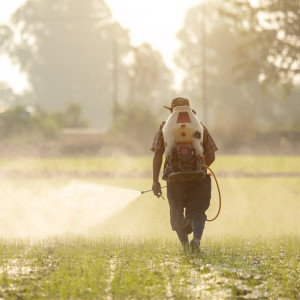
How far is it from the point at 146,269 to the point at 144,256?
852 mm

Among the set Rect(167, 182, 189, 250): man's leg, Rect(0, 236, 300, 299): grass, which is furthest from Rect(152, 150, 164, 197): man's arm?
Rect(0, 236, 300, 299): grass

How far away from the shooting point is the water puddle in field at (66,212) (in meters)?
10.3

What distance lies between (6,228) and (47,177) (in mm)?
13159

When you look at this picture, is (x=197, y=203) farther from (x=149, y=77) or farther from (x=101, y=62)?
(x=101, y=62)

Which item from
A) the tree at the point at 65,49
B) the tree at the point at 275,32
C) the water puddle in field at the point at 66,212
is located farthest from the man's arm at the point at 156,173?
the tree at the point at 65,49

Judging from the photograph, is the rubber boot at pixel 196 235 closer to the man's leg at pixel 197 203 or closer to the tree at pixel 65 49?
the man's leg at pixel 197 203

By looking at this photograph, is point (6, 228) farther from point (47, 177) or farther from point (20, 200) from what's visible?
point (47, 177)

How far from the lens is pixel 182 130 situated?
772 centimetres

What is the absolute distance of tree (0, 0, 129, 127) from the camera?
90250mm

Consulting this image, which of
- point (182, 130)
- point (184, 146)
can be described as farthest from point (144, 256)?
point (182, 130)

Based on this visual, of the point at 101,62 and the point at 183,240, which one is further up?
the point at 101,62

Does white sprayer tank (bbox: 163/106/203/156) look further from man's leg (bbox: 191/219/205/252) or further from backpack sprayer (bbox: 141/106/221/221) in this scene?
man's leg (bbox: 191/219/205/252)

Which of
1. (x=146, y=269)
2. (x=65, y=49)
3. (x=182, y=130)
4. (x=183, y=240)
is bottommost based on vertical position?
(x=146, y=269)

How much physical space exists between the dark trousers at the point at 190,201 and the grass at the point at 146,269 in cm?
38
